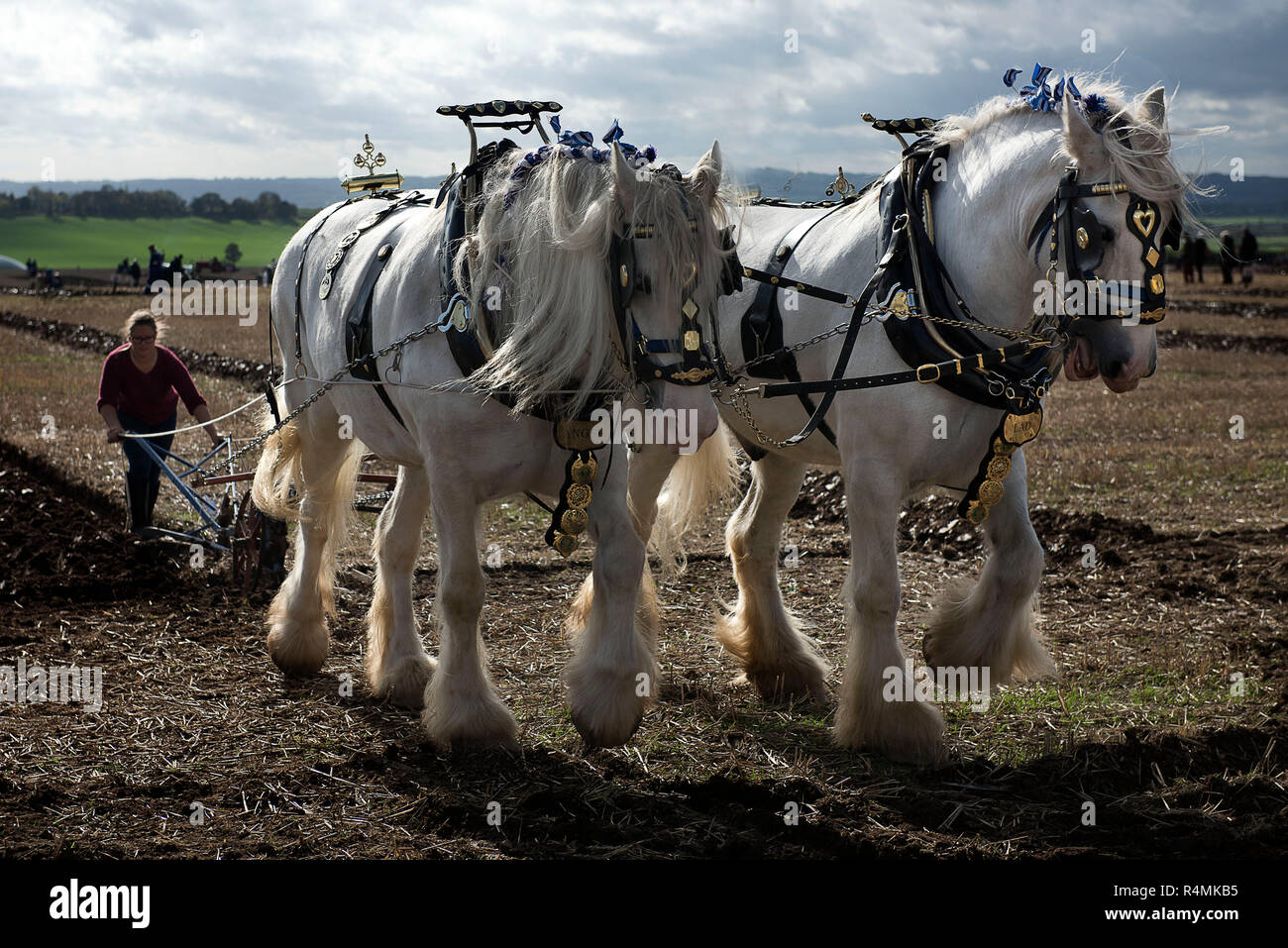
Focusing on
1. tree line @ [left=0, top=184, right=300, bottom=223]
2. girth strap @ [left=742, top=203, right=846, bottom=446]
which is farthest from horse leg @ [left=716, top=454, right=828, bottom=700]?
tree line @ [left=0, top=184, right=300, bottom=223]

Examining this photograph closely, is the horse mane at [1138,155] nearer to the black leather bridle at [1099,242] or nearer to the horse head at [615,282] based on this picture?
the black leather bridle at [1099,242]

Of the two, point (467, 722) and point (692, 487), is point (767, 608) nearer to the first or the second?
point (692, 487)

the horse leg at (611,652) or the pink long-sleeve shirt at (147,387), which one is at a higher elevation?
the pink long-sleeve shirt at (147,387)

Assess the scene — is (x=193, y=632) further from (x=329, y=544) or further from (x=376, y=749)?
(x=376, y=749)

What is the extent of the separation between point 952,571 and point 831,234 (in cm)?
341

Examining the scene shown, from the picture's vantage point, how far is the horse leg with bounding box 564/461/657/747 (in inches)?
174

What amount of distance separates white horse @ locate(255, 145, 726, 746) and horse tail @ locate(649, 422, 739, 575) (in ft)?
3.47

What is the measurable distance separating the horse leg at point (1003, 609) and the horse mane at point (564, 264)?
1.73 meters

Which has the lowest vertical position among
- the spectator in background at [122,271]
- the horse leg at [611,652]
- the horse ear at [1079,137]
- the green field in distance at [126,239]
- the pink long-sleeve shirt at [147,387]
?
the horse leg at [611,652]

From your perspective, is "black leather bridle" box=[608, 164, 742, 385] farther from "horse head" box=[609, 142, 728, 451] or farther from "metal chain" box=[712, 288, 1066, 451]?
"metal chain" box=[712, 288, 1066, 451]

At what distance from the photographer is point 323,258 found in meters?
5.77

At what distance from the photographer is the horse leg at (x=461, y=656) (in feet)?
15.1

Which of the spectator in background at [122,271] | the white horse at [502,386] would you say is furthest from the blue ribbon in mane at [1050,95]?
the spectator in background at [122,271]

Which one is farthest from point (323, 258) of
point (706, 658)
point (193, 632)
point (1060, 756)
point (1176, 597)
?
point (1176, 597)
